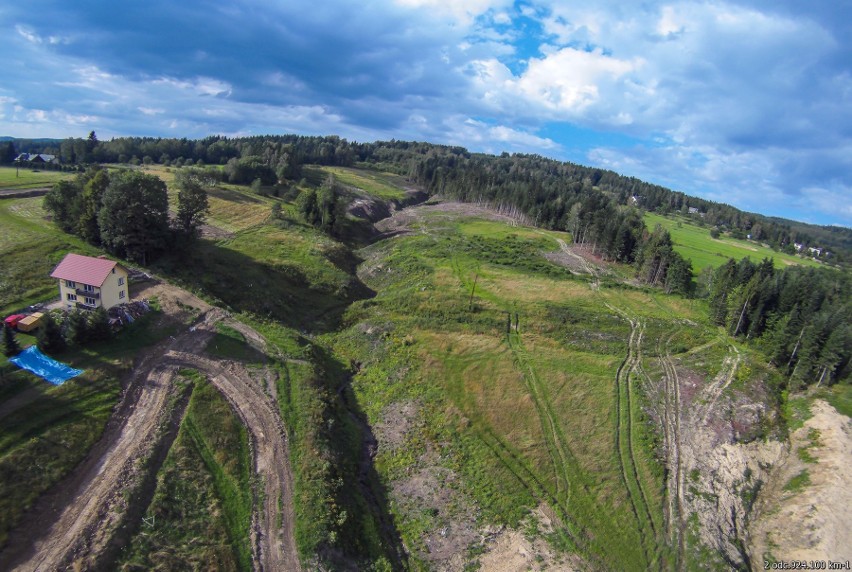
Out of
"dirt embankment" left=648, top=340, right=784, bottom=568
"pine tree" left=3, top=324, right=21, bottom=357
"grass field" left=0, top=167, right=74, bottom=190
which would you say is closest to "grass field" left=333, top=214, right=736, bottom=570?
"dirt embankment" left=648, top=340, right=784, bottom=568

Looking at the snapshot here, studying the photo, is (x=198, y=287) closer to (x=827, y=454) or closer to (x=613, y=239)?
(x=827, y=454)

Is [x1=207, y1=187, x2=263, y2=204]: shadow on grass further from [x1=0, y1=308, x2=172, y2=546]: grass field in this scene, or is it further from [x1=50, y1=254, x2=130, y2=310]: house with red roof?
[x1=0, y1=308, x2=172, y2=546]: grass field

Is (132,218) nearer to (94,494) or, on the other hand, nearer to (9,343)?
(9,343)

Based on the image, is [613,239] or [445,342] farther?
[613,239]

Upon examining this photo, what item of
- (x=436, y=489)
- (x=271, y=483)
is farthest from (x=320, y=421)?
(x=436, y=489)

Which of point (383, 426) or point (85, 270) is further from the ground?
point (85, 270)

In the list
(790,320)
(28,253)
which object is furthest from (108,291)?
(790,320)
